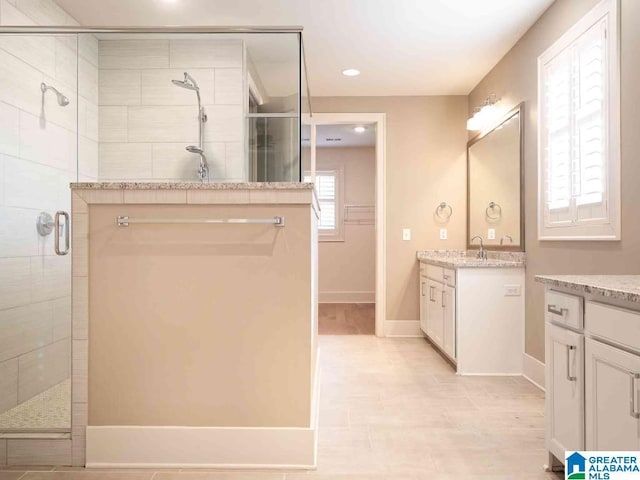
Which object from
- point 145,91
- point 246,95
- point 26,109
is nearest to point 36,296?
point 26,109

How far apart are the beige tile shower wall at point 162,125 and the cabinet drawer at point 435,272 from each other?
187cm

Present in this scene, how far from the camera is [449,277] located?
380 centimetres

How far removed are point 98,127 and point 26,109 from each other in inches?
25.8

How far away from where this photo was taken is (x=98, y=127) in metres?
3.40

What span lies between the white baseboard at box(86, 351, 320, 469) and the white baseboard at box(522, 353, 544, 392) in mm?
1950

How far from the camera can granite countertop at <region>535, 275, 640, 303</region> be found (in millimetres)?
1428

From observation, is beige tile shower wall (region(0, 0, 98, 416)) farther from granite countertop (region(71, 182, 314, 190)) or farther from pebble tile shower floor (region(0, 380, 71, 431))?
granite countertop (region(71, 182, 314, 190))

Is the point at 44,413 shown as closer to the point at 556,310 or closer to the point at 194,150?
the point at 194,150

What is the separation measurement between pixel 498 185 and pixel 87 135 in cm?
325

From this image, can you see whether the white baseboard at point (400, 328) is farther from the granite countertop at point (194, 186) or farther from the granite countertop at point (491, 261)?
the granite countertop at point (194, 186)

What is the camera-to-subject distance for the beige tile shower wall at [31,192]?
258 cm

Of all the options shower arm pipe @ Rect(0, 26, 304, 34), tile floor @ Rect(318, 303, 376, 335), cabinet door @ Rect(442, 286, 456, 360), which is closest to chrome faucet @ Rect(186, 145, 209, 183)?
shower arm pipe @ Rect(0, 26, 304, 34)

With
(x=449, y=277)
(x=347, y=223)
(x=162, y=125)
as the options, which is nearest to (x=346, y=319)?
(x=347, y=223)

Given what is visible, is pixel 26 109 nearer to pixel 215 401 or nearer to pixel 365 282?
pixel 215 401
